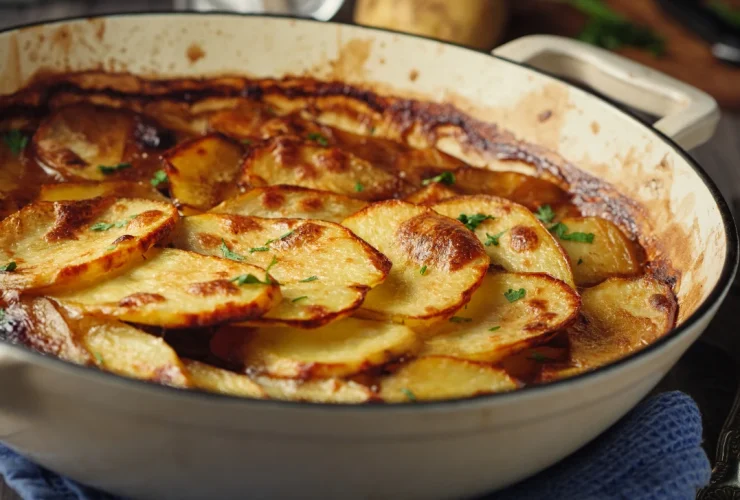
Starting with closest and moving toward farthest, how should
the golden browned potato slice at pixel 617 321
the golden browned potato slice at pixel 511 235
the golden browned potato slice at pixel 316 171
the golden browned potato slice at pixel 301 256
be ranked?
the golden browned potato slice at pixel 301 256 → the golden browned potato slice at pixel 617 321 → the golden browned potato slice at pixel 511 235 → the golden browned potato slice at pixel 316 171

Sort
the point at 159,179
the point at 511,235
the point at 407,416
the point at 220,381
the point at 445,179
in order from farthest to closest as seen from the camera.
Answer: the point at 445,179
the point at 159,179
the point at 511,235
the point at 220,381
the point at 407,416

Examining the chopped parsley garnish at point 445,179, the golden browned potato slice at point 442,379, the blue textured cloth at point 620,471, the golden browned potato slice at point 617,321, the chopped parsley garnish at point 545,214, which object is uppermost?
the golden browned potato slice at point 442,379

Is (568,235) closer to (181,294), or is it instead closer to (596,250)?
(596,250)

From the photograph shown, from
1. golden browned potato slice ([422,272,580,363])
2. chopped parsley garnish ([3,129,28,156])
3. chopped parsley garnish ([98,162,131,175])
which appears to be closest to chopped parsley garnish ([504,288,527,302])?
golden browned potato slice ([422,272,580,363])

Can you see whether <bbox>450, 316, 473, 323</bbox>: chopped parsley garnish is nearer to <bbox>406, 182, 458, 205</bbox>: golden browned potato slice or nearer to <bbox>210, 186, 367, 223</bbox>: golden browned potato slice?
Result: <bbox>210, 186, 367, 223</bbox>: golden browned potato slice

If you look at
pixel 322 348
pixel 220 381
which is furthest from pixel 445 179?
pixel 220 381

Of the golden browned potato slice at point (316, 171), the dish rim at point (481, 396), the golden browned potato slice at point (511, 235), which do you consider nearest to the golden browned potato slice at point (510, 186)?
the golden browned potato slice at point (316, 171)

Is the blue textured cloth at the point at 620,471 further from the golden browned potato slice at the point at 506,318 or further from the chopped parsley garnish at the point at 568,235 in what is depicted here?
the chopped parsley garnish at the point at 568,235
